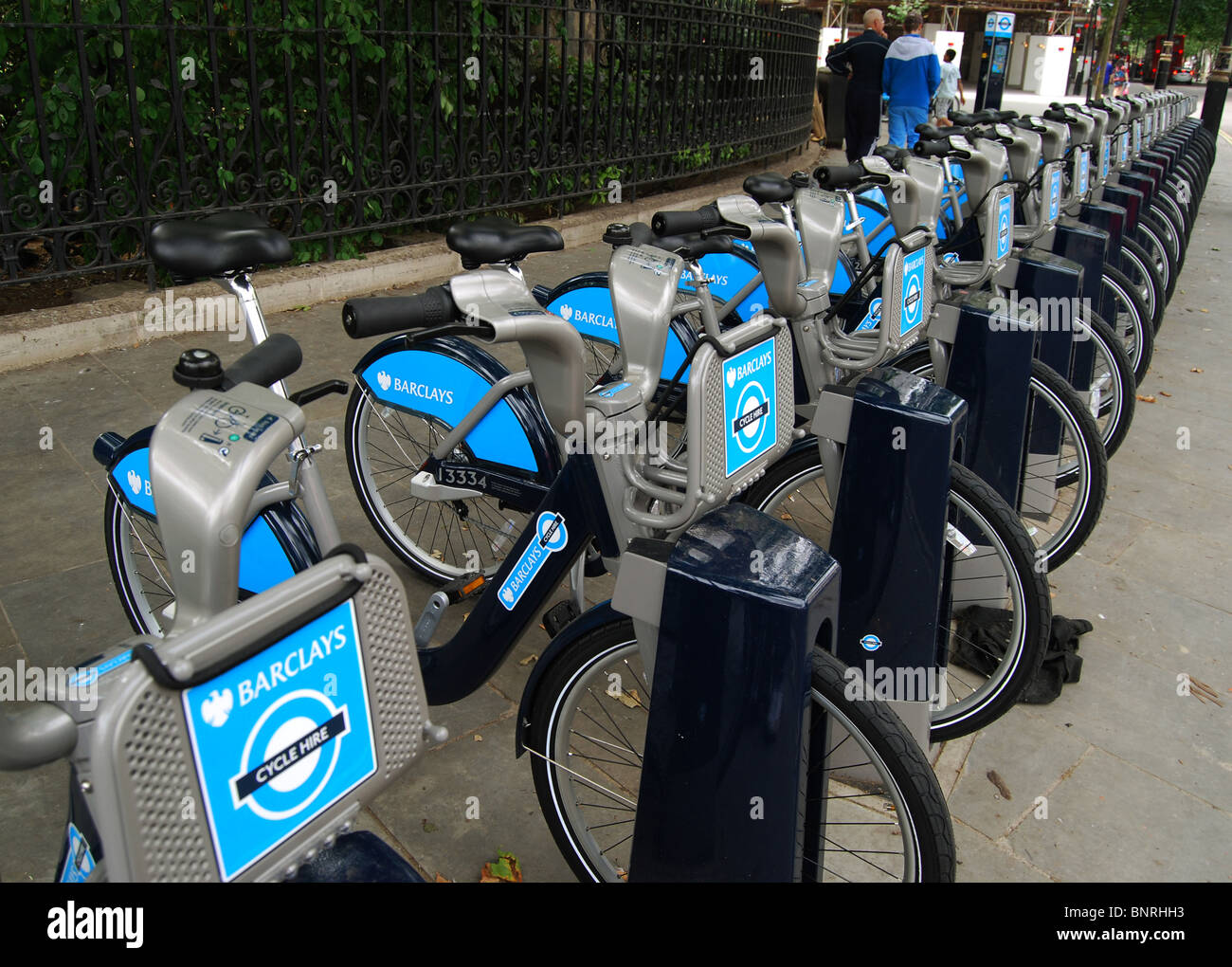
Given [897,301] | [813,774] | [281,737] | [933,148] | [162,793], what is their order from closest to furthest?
1. [162,793]
2. [281,737]
3. [813,774]
4. [897,301]
5. [933,148]

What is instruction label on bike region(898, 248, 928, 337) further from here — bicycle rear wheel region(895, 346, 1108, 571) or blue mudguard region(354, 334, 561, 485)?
blue mudguard region(354, 334, 561, 485)

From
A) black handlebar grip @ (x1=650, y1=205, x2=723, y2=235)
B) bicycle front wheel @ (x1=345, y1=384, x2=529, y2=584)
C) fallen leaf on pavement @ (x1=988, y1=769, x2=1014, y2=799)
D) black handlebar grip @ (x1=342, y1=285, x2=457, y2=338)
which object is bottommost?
fallen leaf on pavement @ (x1=988, y1=769, x2=1014, y2=799)

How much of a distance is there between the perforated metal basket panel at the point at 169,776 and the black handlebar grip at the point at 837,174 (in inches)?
111

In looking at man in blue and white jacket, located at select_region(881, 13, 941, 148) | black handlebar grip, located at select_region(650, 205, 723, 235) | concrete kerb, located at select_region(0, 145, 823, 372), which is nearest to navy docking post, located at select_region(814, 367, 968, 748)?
black handlebar grip, located at select_region(650, 205, 723, 235)

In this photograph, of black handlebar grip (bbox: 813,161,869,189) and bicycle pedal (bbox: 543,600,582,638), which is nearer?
bicycle pedal (bbox: 543,600,582,638)

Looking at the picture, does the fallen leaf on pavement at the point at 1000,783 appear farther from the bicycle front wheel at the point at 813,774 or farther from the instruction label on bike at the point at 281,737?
the instruction label on bike at the point at 281,737

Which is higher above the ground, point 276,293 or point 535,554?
point 535,554

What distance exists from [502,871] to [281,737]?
1.23 m

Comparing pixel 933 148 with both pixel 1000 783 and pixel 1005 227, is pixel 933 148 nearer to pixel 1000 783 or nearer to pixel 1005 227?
pixel 1005 227

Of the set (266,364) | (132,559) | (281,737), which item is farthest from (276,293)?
(281,737)

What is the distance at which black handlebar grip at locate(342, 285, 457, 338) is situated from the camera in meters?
1.73

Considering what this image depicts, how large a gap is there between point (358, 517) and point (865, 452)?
2.09 metres

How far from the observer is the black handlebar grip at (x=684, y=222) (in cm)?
242

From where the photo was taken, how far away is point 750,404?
218 centimetres
